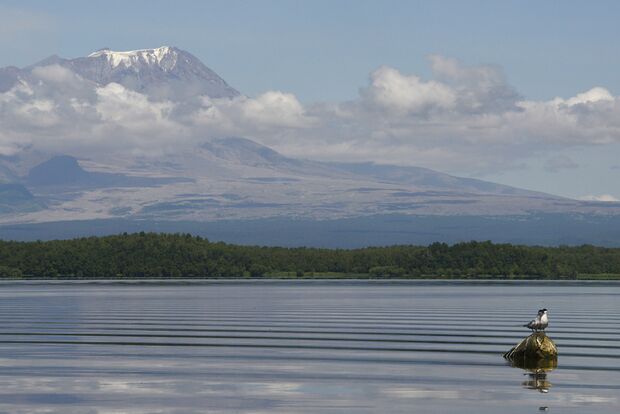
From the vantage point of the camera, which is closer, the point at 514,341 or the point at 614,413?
the point at 614,413

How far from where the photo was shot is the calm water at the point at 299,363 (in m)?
37.2

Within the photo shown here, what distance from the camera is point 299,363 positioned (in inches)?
1886

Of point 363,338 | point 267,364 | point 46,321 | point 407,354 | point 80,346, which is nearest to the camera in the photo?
point 267,364

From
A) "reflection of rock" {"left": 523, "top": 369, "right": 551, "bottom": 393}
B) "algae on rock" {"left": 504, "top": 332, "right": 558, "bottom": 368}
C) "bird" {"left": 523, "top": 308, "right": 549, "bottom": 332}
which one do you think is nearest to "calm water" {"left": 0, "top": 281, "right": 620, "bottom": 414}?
"reflection of rock" {"left": 523, "top": 369, "right": 551, "bottom": 393}

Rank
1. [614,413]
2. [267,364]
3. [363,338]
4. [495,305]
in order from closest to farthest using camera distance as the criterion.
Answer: [614,413], [267,364], [363,338], [495,305]

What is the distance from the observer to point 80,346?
55781 mm

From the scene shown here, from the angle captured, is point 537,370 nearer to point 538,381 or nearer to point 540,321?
point 540,321

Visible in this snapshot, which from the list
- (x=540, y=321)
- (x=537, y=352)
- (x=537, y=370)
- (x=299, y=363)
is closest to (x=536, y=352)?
(x=537, y=352)

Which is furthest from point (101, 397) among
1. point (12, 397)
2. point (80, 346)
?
point (80, 346)

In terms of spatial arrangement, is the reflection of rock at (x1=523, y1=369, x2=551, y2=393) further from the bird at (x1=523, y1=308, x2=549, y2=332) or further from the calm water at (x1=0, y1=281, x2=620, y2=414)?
the bird at (x1=523, y1=308, x2=549, y2=332)

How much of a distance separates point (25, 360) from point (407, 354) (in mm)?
14706

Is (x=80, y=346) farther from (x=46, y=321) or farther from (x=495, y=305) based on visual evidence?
(x=495, y=305)

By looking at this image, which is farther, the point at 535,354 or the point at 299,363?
the point at 299,363

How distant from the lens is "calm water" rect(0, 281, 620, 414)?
37219mm
